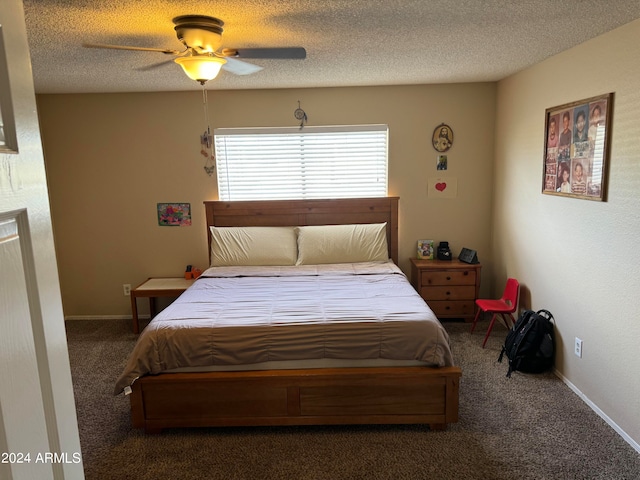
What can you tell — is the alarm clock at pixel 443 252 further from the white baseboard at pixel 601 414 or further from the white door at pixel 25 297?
the white door at pixel 25 297

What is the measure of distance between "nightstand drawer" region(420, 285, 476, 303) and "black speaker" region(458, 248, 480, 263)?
0.25 metres

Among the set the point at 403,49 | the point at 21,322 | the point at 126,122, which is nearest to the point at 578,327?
the point at 403,49

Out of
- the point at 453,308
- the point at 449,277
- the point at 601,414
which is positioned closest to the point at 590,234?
the point at 601,414

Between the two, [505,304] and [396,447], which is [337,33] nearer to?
[396,447]

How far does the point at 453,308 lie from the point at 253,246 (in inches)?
77.1

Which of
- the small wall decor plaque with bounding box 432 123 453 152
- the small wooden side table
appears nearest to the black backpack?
the small wall decor plaque with bounding box 432 123 453 152

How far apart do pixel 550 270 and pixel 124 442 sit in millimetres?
3007

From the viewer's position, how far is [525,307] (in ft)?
11.8

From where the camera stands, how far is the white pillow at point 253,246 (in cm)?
395

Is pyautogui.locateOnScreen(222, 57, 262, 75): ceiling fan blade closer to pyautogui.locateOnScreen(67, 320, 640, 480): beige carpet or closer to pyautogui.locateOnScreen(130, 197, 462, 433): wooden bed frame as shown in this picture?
pyautogui.locateOnScreen(130, 197, 462, 433): wooden bed frame

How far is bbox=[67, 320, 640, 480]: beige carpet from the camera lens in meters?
2.15

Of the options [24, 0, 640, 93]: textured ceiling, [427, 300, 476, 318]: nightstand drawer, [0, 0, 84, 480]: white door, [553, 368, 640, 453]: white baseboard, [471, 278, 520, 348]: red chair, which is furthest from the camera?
[427, 300, 476, 318]: nightstand drawer

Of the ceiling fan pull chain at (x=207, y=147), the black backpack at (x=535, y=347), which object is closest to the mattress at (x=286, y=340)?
the black backpack at (x=535, y=347)

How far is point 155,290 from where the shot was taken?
3.99 meters
